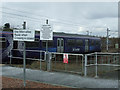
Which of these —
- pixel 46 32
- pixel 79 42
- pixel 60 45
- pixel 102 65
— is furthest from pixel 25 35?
pixel 79 42

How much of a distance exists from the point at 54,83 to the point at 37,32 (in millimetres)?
11507

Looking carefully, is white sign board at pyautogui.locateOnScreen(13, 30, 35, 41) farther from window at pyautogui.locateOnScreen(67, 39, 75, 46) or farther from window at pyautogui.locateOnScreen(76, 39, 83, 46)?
window at pyautogui.locateOnScreen(76, 39, 83, 46)

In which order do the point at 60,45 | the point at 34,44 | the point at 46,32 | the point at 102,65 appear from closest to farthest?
the point at 46,32, the point at 102,65, the point at 34,44, the point at 60,45

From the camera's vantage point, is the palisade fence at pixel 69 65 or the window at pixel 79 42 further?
the window at pixel 79 42

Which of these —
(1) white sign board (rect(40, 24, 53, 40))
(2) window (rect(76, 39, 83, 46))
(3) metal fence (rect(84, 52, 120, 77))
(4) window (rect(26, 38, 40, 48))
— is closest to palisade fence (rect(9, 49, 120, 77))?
(3) metal fence (rect(84, 52, 120, 77))

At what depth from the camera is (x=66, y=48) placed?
21594mm

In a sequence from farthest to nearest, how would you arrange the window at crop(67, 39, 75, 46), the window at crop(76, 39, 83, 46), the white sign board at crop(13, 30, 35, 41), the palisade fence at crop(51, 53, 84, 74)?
the window at crop(76, 39, 83, 46) → the window at crop(67, 39, 75, 46) → the palisade fence at crop(51, 53, 84, 74) → the white sign board at crop(13, 30, 35, 41)

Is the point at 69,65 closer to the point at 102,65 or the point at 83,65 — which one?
the point at 83,65

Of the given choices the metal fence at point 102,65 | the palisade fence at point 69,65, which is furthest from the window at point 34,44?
the metal fence at point 102,65

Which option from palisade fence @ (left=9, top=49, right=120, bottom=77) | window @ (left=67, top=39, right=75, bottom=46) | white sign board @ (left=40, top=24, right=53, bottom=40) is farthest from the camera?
window @ (left=67, top=39, right=75, bottom=46)

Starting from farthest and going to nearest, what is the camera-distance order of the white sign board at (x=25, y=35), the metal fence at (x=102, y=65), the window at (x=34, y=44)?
the window at (x=34, y=44)
the metal fence at (x=102, y=65)
the white sign board at (x=25, y=35)

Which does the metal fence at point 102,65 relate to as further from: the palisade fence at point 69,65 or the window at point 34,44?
the window at point 34,44

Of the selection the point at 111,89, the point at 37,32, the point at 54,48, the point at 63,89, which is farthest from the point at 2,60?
the point at 111,89

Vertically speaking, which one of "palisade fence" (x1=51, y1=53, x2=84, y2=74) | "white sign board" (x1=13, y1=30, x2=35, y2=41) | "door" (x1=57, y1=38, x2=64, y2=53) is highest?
"white sign board" (x1=13, y1=30, x2=35, y2=41)
